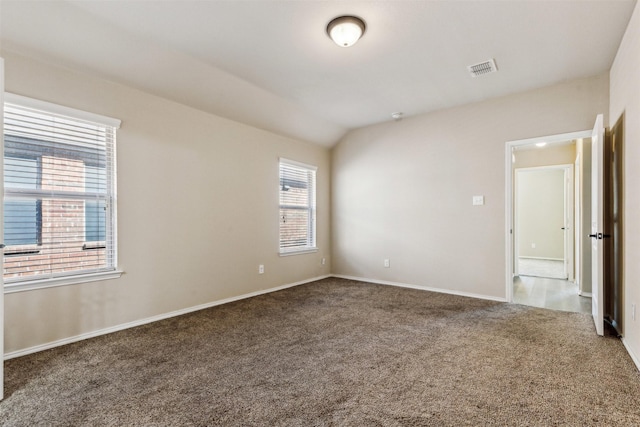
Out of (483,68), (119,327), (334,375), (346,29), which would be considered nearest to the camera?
(334,375)

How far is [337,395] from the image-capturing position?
1.92 m

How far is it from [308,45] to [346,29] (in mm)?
485

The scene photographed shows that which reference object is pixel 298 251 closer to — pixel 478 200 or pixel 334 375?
pixel 478 200

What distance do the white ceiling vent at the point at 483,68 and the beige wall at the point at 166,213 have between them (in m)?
2.76

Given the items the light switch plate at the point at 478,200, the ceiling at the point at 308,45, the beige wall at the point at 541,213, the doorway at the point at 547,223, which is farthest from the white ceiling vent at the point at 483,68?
the beige wall at the point at 541,213

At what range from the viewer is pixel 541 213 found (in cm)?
812

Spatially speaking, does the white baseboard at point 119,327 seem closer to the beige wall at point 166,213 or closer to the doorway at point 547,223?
the beige wall at point 166,213

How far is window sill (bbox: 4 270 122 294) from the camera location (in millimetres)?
2484

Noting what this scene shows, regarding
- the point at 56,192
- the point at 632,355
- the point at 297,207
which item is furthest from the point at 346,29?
the point at 632,355

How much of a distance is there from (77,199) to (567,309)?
5361mm

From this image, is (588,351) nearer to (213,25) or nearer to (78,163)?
(213,25)

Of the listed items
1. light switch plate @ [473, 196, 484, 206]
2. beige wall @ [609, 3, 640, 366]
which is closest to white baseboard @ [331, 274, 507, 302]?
light switch plate @ [473, 196, 484, 206]

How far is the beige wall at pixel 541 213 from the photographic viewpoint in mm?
7906

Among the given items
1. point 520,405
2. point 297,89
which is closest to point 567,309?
point 520,405
